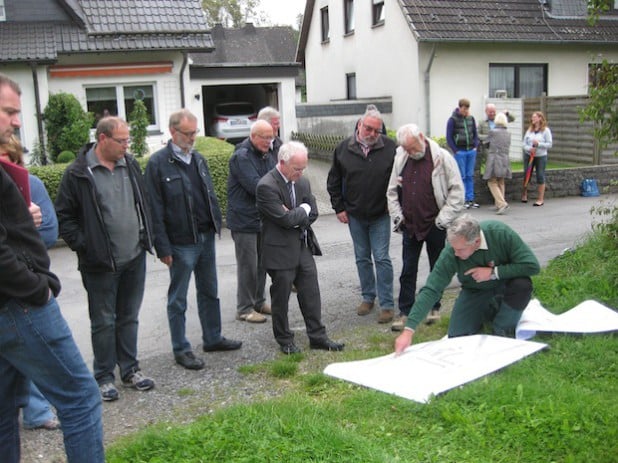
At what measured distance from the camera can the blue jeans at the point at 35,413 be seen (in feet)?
15.3

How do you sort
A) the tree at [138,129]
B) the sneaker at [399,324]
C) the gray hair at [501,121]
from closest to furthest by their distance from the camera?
the sneaker at [399,324]
the gray hair at [501,121]
the tree at [138,129]

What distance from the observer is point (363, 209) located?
6832mm

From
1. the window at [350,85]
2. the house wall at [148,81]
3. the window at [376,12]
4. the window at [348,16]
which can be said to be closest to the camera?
the house wall at [148,81]

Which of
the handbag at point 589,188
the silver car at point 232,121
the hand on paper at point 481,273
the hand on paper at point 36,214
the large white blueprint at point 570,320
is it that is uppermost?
the silver car at point 232,121

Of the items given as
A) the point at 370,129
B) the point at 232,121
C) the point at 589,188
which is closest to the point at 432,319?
the point at 370,129

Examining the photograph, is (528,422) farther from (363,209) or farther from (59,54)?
(59,54)

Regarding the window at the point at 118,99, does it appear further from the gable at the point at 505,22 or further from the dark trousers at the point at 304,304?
the dark trousers at the point at 304,304

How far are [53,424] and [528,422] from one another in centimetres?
307

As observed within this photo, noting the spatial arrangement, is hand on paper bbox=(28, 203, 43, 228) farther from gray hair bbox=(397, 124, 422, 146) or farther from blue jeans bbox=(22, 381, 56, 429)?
gray hair bbox=(397, 124, 422, 146)

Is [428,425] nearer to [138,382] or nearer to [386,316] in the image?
[138,382]

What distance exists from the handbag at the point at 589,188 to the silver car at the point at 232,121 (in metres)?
14.1

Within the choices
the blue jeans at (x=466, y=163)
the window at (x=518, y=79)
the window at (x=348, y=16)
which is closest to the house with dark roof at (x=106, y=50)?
the window at (x=348, y=16)

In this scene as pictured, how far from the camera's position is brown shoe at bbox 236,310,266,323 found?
7070 millimetres

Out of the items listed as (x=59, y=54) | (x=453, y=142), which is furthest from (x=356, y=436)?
(x=59, y=54)
